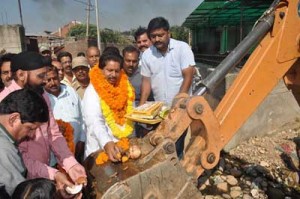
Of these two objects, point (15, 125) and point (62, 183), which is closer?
point (15, 125)

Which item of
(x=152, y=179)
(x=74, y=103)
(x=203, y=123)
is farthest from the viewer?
(x=74, y=103)

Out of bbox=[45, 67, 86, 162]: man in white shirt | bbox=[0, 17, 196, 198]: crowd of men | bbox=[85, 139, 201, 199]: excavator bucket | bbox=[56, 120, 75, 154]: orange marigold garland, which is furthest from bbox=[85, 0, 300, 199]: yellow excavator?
bbox=[45, 67, 86, 162]: man in white shirt

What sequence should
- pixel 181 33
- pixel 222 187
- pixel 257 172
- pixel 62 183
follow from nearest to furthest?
pixel 62 183 → pixel 222 187 → pixel 257 172 → pixel 181 33

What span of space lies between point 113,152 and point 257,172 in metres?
3.18

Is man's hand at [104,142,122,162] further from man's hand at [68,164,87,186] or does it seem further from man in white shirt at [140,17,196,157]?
man in white shirt at [140,17,196,157]

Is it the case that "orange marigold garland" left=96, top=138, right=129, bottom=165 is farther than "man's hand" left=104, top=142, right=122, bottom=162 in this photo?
Yes

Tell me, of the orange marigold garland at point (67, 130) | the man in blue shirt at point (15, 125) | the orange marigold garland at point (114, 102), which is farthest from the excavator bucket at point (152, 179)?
the orange marigold garland at point (67, 130)

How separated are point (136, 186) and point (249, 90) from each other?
1000 mm

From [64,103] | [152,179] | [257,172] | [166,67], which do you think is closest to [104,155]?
[152,179]

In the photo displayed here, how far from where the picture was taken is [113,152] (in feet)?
7.42

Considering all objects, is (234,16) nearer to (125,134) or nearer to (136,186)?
(125,134)

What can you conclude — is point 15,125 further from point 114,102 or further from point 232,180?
point 232,180

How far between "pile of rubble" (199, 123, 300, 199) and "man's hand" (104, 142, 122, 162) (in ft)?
7.58

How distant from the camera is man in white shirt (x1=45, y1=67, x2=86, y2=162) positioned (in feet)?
10.9
